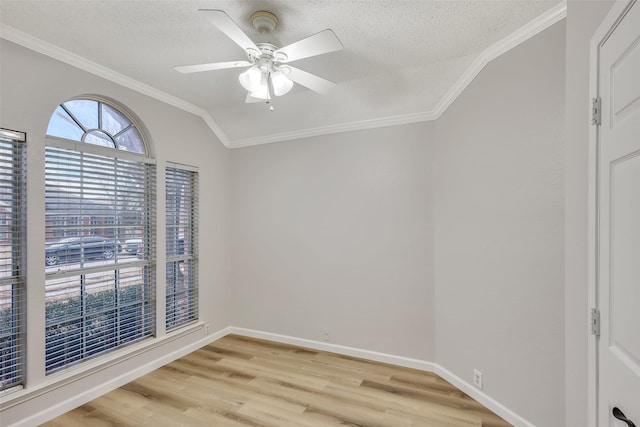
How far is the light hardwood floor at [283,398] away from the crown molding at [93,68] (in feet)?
8.67

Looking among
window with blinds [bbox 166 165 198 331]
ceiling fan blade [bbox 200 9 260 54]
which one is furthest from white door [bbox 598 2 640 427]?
window with blinds [bbox 166 165 198 331]

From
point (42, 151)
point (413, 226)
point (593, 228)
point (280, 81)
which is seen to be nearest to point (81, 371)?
point (42, 151)

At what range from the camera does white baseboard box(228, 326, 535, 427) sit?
2.10 m

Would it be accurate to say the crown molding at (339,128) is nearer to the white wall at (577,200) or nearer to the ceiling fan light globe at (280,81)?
the ceiling fan light globe at (280,81)

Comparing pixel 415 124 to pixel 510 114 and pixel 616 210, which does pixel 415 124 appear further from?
pixel 616 210

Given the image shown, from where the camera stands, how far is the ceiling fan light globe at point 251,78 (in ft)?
6.20

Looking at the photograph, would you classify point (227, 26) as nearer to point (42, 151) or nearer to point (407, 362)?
point (42, 151)

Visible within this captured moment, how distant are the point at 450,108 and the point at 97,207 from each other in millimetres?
3142

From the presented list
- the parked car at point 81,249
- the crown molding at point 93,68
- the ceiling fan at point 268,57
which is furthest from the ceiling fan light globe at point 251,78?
the parked car at point 81,249

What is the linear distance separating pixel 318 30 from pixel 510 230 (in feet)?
6.08

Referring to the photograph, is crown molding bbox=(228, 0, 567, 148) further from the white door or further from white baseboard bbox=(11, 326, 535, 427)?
white baseboard bbox=(11, 326, 535, 427)

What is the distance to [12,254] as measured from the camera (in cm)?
206

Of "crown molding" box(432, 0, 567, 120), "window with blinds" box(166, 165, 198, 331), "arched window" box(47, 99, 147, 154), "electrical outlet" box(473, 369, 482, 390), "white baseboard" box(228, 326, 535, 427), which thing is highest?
"crown molding" box(432, 0, 567, 120)

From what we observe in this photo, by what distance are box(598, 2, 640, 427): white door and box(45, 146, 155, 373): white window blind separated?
3218 mm
